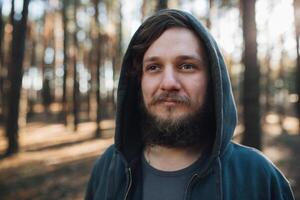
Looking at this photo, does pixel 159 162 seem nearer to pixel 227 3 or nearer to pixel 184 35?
pixel 184 35

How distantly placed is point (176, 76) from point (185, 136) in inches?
17.1

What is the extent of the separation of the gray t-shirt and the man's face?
378 millimetres

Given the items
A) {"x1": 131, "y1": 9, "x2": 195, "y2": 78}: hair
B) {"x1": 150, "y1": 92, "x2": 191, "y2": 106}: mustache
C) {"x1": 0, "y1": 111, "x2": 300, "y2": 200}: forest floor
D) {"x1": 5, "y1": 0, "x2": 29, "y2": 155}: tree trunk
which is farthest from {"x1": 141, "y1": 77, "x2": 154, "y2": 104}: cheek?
{"x1": 5, "y1": 0, "x2": 29, "y2": 155}: tree trunk

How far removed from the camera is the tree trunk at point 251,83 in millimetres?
7996

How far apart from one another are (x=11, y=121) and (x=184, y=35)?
12729 millimetres

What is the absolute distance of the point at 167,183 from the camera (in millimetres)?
2146

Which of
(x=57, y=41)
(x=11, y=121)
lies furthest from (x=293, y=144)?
(x=57, y=41)

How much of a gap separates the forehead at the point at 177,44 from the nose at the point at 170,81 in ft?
0.45

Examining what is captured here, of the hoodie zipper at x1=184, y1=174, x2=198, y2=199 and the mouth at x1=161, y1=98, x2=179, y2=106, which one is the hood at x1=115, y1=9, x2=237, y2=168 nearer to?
the hoodie zipper at x1=184, y1=174, x2=198, y2=199

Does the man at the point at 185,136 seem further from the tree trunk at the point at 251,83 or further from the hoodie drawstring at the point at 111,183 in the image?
the tree trunk at the point at 251,83

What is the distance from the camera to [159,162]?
2.28 meters

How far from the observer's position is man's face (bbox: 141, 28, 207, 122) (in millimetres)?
2209

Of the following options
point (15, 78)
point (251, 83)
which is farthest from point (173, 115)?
point (15, 78)

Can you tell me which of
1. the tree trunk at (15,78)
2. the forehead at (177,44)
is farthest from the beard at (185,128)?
the tree trunk at (15,78)
